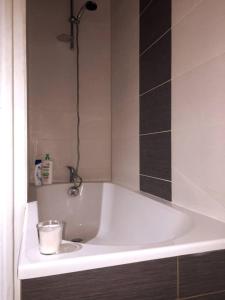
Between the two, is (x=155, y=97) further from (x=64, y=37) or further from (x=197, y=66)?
(x=64, y=37)

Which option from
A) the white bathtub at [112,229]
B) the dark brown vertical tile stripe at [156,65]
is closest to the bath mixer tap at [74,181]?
the white bathtub at [112,229]

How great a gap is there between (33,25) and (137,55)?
93 centimetres

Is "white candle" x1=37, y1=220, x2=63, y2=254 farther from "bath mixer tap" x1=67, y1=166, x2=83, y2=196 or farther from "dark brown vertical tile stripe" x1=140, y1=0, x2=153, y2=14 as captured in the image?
"dark brown vertical tile stripe" x1=140, y1=0, x2=153, y2=14

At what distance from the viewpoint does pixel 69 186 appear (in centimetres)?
194

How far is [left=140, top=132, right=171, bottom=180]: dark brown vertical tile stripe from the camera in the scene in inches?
51.3

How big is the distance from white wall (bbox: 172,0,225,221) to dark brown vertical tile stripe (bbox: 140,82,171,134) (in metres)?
0.06

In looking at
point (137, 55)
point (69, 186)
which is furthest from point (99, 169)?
point (137, 55)

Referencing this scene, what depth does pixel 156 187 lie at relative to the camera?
142 centimetres

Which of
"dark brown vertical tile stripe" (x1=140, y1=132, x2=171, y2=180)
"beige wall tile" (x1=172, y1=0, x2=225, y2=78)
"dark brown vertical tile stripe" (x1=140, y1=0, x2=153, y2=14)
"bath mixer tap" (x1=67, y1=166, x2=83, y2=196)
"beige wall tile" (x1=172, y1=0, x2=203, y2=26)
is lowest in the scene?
"bath mixer tap" (x1=67, y1=166, x2=83, y2=196)

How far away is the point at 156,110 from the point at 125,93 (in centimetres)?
53

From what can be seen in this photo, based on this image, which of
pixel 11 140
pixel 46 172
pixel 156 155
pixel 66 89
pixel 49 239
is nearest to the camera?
pixel 49 239

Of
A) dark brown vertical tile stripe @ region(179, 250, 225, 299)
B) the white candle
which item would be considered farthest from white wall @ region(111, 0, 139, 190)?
the white candle

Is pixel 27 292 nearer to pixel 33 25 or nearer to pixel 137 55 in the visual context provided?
pixel 137 55

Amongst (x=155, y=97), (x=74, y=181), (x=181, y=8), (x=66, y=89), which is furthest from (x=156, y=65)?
(x=74, y=181)
